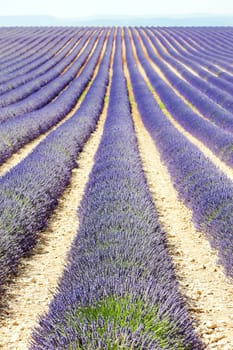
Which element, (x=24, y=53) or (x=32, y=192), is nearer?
(x=32, y=192)

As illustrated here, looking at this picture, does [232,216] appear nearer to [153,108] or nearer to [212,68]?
[153,108]

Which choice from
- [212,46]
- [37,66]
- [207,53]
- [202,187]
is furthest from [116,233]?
[212,46]

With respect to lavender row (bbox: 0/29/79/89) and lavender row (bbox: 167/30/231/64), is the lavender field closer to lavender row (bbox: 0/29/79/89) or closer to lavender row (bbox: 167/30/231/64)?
lavender row (bbox: 0/29/79/89)

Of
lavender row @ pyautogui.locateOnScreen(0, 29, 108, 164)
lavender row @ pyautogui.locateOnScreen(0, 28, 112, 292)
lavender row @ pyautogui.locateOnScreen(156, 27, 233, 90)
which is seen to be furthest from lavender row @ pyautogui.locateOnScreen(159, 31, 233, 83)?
lavender row @ pyautogui.locateOnScreen(0, 28, 112, 292)

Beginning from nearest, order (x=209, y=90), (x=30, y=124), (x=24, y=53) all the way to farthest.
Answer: (x=30, y=124)
(x=209, y=90)
(x=24, y=53)

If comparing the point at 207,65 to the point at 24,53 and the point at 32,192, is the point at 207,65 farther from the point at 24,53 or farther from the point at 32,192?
the point at 32,192

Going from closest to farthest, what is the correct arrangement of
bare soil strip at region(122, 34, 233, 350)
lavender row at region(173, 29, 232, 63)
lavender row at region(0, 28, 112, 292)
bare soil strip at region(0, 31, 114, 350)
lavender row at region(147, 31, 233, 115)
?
bare soil strip at region(0, 31, 114, 350), bare soil strip at region(122, 34, 233, 350), lavender row at region(0, 28, 112, 292), lavender row at region(147, 31, 233, 115), lavender row at region(173, 29, 232, 63)

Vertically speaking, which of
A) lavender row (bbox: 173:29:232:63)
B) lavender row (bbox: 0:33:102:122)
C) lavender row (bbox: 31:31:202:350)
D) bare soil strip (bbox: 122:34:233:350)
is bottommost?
lavender row (bbox: 0:33:102:122)
